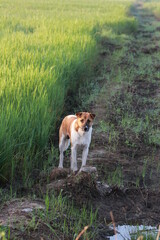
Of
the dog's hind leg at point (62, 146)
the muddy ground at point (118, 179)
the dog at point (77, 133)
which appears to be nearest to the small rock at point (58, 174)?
the muddy ground at point (118, 179)

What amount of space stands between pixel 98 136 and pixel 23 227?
272cm

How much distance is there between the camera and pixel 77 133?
398 cm

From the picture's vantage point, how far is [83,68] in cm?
750

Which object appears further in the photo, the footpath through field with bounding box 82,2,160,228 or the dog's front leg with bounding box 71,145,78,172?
the dog's front leg with bounding box 71,145,78,172

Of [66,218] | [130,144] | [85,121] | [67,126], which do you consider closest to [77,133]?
[85,121]

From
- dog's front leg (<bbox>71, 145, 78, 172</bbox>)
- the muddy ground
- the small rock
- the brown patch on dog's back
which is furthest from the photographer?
the brown patch on dog's back

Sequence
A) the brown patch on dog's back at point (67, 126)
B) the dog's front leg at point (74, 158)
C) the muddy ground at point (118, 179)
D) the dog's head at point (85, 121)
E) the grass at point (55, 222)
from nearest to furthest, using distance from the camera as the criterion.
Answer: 1. the grass at point (55, 222)
2. the muddy ground at point (118, 179)
3. the dog's head at point (85, 121)
4. the dog's front leg at point (74, 158)
5. the brown patch on dog's back at point (67, 126)

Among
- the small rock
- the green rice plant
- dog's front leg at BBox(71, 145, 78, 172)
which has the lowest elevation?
the green rice plant

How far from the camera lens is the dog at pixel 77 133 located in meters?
3.88

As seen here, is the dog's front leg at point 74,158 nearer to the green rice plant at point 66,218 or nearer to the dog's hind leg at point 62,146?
the dog's hind leg at point 62,146

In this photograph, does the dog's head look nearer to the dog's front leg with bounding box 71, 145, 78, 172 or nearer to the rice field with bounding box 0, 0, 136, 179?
the dog's front leg with bounding box 71, 145, 78, 172

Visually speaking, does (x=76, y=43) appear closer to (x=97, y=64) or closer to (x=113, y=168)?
(x=97, y=64)

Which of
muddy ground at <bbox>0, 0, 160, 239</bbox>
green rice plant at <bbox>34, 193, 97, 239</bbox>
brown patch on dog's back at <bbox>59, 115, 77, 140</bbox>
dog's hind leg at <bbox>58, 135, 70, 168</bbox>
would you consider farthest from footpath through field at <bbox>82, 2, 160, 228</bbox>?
brown patch on dog's back at <bbox>59, 115, 77, 140</bbox>

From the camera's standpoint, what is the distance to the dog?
388cm
